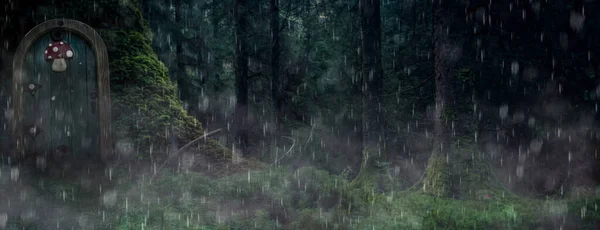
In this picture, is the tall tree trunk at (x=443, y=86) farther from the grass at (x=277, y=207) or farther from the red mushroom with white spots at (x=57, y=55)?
the red mushroom with white spots at (x=57, y=55)

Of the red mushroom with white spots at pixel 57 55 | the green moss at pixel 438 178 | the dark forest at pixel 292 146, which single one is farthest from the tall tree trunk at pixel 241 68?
the red mushroom with white spots at pixel 57 55

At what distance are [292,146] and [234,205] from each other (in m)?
3.57

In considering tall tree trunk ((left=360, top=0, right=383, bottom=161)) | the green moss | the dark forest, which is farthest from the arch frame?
tall tree trunk ((left=360, top=0, right=383, bottom=161))

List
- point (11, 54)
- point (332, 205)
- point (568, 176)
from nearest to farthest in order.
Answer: point (332, 205) < point (11, 54) < point (568, 176)

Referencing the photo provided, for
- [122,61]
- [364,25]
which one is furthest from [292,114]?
[122,61]

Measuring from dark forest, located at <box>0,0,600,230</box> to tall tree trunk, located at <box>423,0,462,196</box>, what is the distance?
0.10ft

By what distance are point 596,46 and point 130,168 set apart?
11658 millimetres

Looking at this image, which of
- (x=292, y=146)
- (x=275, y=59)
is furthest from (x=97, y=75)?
(x=275, y=59)

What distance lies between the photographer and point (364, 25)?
14.0 meters

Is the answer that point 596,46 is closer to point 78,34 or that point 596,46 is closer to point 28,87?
point 78,34

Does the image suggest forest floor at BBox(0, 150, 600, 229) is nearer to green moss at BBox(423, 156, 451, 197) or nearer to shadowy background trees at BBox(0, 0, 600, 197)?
green moss at BBox(423, 156, 451, 197)

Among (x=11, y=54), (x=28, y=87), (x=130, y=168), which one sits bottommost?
(x=130, y=168)

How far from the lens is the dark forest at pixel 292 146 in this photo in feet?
22.7

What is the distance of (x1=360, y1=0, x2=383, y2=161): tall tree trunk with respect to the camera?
1352cm
